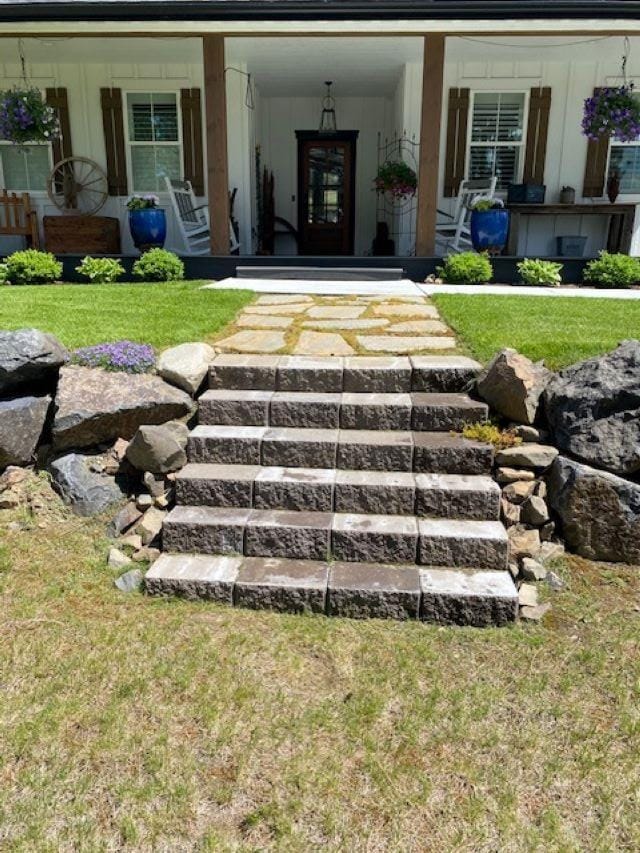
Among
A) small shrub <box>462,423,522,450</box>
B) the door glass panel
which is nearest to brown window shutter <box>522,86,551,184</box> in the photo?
the door glass panel

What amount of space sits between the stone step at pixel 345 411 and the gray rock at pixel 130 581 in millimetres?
941

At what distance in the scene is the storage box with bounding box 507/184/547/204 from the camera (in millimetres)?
8664

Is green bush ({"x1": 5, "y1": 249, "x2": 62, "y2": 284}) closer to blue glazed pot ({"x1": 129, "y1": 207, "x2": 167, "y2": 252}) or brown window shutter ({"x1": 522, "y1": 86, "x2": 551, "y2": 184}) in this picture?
blue glazed pot ({"x1": 129, "y1": 207, "x2": 167, "y2": 252})

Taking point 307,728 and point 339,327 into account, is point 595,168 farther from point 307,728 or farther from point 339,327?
point 307,728

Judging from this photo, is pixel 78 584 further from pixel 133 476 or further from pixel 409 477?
pixel 409 477

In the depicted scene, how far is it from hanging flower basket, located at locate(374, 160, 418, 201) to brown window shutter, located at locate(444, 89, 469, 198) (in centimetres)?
59

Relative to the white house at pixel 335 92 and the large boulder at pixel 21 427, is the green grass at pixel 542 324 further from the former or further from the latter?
the white house at pixel 335 92

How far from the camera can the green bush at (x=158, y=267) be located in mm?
7098

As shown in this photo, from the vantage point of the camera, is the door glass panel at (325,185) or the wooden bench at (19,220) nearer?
the wooden bench at (19,220)

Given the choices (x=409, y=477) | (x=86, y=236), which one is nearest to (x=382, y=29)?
(x=86, y=236)

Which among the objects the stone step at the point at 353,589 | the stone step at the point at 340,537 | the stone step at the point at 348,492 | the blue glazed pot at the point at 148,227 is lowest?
the stone step at the point at 353,589

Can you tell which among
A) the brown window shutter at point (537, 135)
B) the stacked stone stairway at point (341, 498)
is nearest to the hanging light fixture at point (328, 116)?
the brown window shutter at point (537, 135)

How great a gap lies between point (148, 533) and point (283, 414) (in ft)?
2.94

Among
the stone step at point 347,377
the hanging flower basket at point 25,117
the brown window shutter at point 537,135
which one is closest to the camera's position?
the stone step at point 347,377
